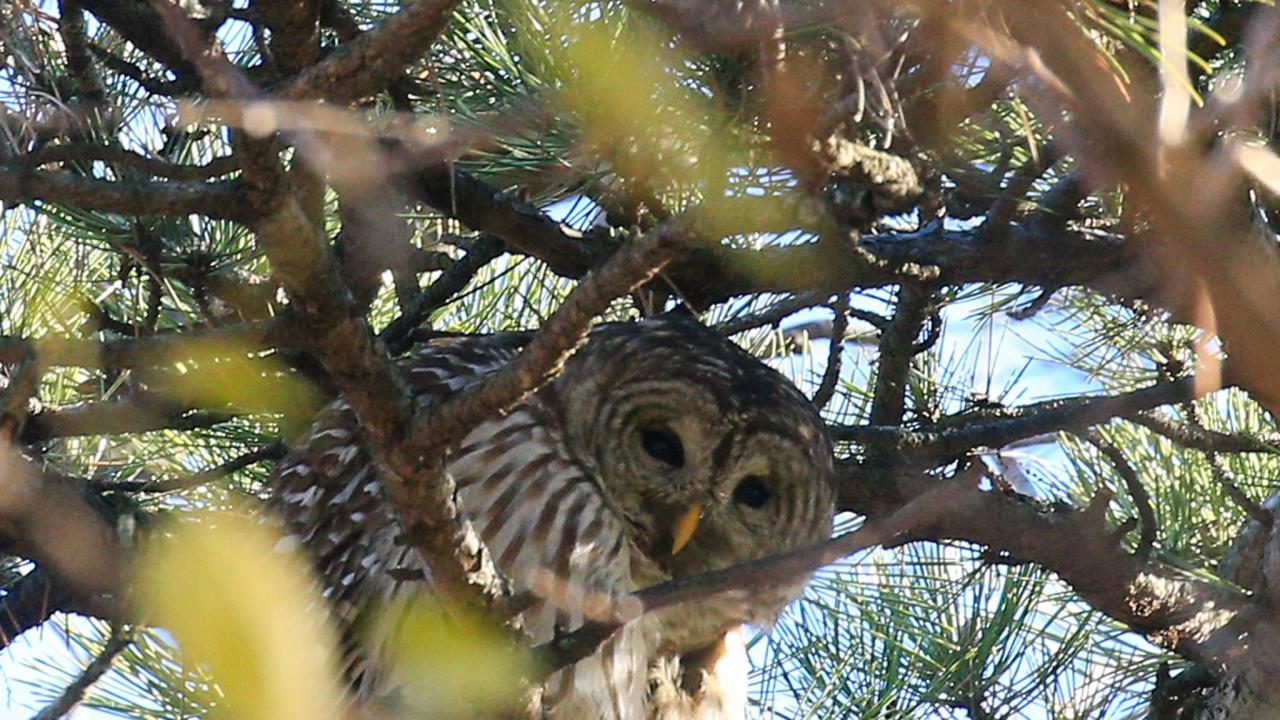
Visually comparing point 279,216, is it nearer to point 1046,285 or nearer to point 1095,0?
point 1095,0

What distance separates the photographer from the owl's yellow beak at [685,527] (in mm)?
→ 3650

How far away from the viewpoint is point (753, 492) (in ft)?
12.6

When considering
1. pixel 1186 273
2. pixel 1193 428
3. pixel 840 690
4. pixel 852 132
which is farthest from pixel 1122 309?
pixel 1186 273

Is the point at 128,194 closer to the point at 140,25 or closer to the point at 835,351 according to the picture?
the point at 140,25

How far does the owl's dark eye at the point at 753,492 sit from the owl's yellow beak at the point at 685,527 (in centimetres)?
14

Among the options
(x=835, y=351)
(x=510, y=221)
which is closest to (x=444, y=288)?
(x=510, y=221)

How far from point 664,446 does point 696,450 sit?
9cm

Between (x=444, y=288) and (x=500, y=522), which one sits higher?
(x=444, y=288)

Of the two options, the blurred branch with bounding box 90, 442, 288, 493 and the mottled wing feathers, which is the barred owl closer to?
the mottled wing feathers

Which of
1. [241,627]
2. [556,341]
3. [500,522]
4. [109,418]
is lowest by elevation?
[241,627]

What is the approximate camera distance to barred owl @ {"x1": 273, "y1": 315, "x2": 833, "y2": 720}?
3502mm

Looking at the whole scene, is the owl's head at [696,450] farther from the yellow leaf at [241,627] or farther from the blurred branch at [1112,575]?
the yellow leaf at [241,627]

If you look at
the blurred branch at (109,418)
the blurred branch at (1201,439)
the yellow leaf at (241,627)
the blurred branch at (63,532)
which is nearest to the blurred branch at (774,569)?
the yellow leaf at (241,627)

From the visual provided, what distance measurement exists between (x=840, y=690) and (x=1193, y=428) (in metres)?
0.99
